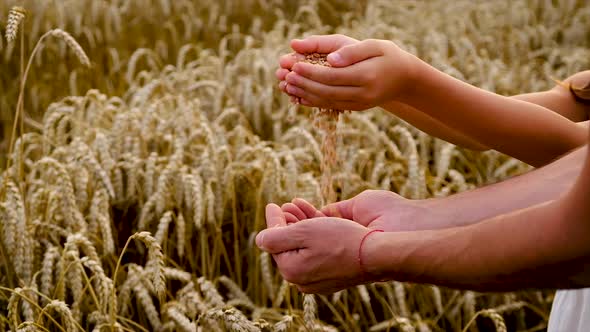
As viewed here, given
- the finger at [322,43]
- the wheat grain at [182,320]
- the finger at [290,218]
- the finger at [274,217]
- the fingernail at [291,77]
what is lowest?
the wheat grain at [182,320]

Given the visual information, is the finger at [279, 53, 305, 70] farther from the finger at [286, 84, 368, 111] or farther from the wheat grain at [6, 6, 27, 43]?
the wheat grain at [6, 6, 27, 43]

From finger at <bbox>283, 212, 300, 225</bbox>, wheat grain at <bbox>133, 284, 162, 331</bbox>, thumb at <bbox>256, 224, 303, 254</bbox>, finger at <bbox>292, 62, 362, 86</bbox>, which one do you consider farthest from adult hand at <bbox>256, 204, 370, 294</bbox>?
wheat grain at <bbox>133, 284, 162, 331</bbox>

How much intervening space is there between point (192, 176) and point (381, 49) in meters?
0.67

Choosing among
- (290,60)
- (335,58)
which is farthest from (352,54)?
(290,60)

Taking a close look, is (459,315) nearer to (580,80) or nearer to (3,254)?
(580,80)

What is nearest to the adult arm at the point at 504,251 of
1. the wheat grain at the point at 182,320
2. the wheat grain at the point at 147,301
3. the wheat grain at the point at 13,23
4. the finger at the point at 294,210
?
the finger at the point at 294,210

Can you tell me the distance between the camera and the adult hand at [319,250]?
109 centimetres

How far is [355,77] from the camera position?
46.9 inches

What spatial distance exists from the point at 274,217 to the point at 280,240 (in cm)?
11

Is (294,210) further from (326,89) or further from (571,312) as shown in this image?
(571,312)

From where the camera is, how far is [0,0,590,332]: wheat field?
155 cm

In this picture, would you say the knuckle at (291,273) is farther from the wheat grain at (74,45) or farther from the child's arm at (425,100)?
the wheat grain at (74,45)

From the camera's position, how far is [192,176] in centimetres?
174

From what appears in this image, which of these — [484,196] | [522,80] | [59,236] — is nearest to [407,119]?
[484,196]
